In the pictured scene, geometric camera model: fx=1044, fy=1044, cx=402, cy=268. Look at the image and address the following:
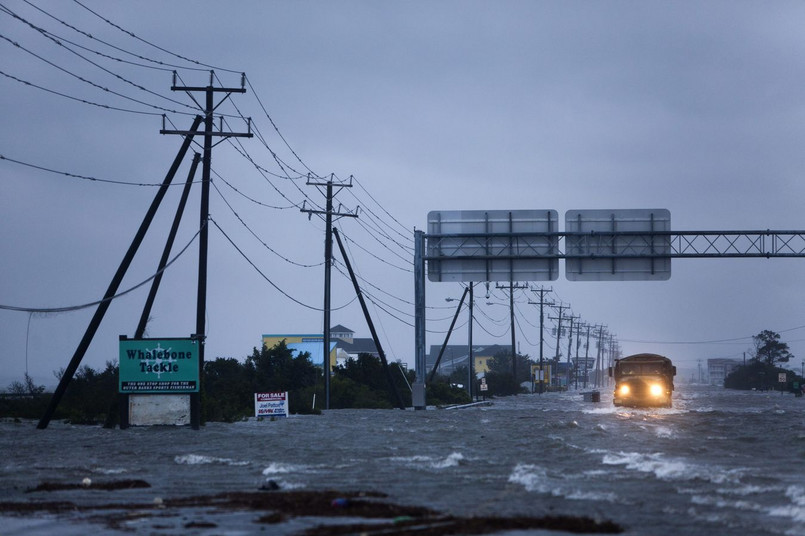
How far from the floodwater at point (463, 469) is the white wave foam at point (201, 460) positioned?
4cm

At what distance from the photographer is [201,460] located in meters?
20.9

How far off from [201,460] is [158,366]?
10.9 m

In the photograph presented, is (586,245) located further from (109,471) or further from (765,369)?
(765,369)

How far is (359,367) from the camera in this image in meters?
68.7

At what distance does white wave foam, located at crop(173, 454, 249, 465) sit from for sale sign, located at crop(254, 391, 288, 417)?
1965 cm

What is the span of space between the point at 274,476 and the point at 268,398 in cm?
2414

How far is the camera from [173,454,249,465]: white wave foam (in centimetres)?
2039

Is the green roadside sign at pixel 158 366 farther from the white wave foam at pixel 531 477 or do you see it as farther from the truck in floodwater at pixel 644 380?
the truck in floodwater at pixel 644 380

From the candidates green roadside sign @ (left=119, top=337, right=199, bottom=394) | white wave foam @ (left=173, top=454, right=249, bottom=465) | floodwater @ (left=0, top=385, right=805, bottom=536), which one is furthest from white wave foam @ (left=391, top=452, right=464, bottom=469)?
green roadside sign @ (left=119, top=337, right=199, bottom=394)

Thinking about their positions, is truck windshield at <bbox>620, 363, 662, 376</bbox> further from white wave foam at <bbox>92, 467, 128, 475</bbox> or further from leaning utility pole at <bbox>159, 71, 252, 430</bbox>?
white wave foam at <bbox>92, 467, 128, 475</bbox>

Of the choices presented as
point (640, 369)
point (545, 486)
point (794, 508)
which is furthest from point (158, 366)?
point (640, 369)

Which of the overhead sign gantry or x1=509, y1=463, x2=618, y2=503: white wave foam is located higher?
the overhead sign gantry

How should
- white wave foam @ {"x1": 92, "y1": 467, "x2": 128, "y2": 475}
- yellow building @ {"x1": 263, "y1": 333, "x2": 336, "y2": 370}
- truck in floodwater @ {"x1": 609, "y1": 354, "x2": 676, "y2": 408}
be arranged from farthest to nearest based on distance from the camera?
yellow building @ {"x1": 263, "y1": 333, "x2": 336, "y2": 370} < truck in floodwater @ {"x1": 609, "y1": 354, "x2": 676, "y2": 408} < white wave foam @ {"x1": 92, "y1": 467, "x2": 128, "y2": 475}

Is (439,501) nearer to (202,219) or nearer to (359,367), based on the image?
(202,219)
